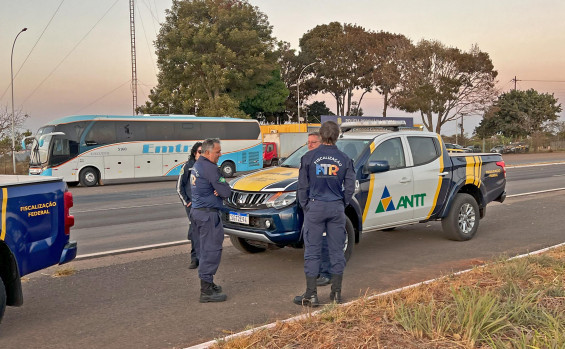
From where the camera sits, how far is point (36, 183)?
476 centimetres

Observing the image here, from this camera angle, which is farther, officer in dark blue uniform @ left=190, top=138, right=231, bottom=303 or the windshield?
the windshield

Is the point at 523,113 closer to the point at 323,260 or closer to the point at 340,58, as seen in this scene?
the point at 340,58

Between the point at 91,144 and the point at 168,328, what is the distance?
22.2m

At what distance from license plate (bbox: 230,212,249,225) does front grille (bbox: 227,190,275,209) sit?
0.36 ft

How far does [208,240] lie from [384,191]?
2943 millimetres

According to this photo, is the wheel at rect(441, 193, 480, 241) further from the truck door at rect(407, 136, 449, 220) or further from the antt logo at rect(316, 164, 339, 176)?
the antt logo at rect(316, 164, 339, 176)

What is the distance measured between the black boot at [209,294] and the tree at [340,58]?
185 ft

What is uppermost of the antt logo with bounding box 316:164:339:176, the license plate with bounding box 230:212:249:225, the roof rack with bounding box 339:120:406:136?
the roof rack with bounding box 339:120:406:136

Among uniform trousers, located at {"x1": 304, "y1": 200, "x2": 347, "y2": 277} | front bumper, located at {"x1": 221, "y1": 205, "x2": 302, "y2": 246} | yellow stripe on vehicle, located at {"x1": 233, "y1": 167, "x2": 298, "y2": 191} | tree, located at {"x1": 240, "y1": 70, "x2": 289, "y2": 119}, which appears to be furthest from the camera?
tree, located at {"x1": 240, "y1": 70, "x2": 289, "y2": 119}

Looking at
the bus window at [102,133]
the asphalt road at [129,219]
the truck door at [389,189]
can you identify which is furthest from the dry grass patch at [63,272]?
the bus window at [102,133]

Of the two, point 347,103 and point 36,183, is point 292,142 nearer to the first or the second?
point 347,103

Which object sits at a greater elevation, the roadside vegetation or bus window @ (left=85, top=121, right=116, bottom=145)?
bus window @ (left=85, top=121, right=116, bottom=145)

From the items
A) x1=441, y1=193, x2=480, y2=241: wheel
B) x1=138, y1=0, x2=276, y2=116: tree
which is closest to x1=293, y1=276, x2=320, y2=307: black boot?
x1=441, y1=193, x2=480, y2=241: wheel

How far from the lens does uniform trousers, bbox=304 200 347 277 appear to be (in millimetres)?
5184
